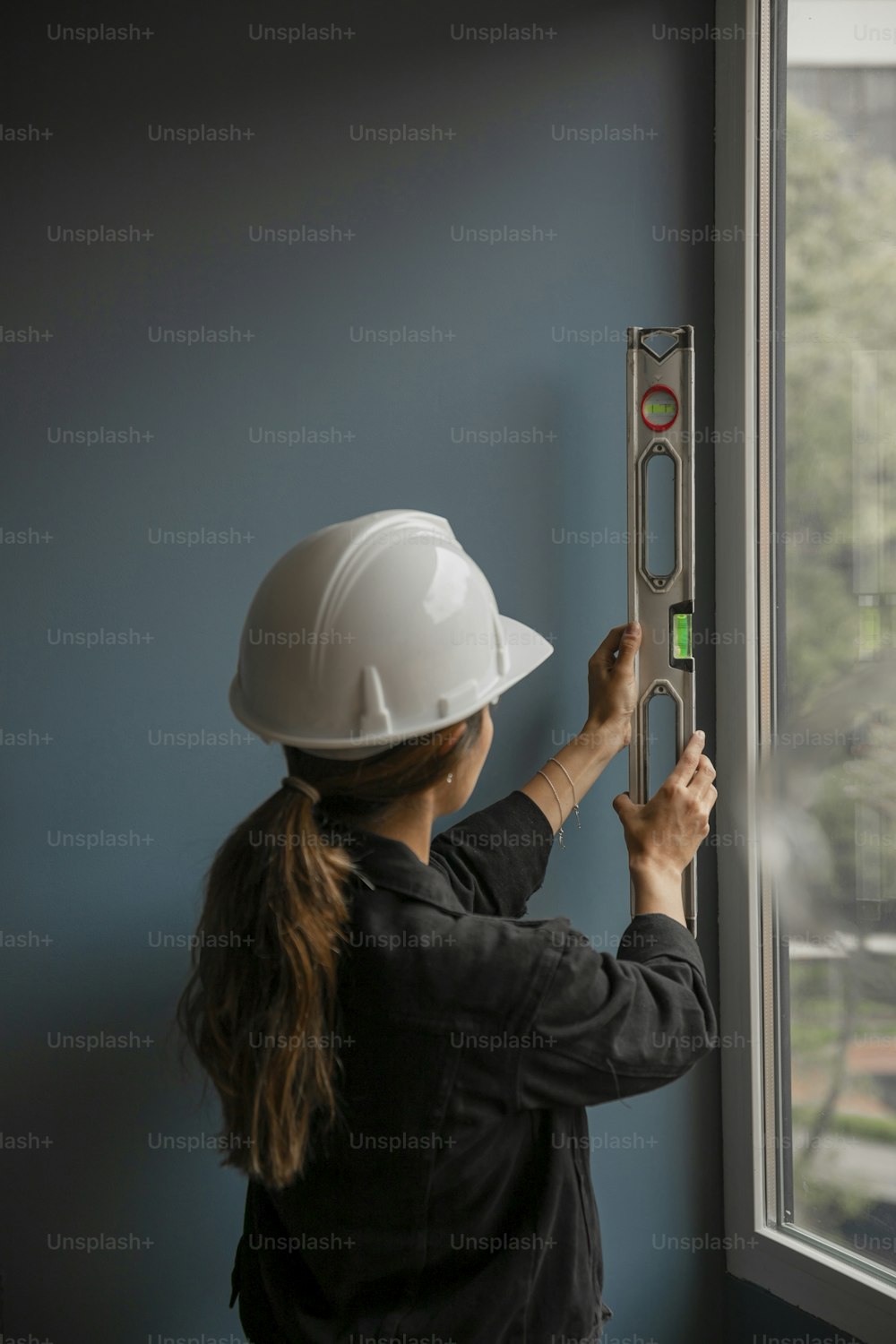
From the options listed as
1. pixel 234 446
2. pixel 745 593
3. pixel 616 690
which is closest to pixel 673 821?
pixel 616 690

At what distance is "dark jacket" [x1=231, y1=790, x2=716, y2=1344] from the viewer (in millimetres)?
967

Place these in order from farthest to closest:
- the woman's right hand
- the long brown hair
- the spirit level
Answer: the spirit level
the woman's right hand
the long brown hair

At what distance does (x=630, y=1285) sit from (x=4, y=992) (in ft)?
3.51

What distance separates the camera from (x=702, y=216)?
1.60 meters

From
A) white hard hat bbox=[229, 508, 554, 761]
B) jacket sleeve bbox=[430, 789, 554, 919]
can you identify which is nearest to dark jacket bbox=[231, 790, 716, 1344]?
white hard hat bbox=[229, 508, 554, 761]

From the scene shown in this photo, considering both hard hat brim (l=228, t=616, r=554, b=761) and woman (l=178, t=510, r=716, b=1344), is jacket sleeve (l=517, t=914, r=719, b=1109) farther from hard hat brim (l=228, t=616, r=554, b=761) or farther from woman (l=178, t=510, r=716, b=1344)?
hard hat brim (l=228, t=616, r=554, b=761)

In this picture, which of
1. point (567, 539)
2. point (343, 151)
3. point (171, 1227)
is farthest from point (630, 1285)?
point (343, 151)

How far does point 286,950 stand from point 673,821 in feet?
1.97

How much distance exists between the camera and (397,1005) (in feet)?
3.18

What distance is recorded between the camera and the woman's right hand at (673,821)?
132 centimetres

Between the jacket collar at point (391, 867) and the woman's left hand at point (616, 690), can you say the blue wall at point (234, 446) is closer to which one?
the woman's left hand at point (616, 690)

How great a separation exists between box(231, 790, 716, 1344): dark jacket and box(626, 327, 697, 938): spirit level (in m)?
0.45

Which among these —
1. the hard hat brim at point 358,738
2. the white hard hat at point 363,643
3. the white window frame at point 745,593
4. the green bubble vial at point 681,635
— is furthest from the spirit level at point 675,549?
the white hard hat at point 363,643

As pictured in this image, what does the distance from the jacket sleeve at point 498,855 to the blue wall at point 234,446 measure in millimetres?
154
